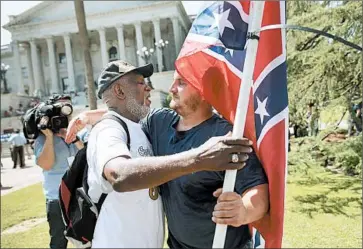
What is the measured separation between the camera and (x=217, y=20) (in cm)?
173

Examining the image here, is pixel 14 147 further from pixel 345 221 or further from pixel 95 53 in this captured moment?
pixel 95 53

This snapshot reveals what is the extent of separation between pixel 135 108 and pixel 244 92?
63 cm

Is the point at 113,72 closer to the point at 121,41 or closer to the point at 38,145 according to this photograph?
the point at 38,145

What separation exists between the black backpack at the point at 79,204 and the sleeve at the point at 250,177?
0.47 meters

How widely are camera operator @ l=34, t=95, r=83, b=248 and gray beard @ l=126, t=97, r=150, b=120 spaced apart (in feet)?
6.32

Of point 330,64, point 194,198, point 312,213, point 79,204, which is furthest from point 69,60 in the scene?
point 194,198

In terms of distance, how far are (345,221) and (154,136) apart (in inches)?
190

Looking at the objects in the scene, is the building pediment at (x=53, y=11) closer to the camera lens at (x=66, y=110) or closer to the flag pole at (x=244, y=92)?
the camera lens at (x=66, y=110)

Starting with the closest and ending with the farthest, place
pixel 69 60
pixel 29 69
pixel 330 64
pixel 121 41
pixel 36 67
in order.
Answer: pixel 330 64 < pixel 121 41 < pixel 69 60 < pixel 36 67 < pixel 29 69

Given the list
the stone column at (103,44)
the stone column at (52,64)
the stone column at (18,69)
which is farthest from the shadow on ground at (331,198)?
the stone column at (18,69)

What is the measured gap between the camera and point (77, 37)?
5088 cm

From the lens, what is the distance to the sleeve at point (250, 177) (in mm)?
1754

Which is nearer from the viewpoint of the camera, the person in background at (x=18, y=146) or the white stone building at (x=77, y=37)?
the person in background at (x=18, y=146)

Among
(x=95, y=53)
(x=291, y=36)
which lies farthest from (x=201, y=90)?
(x=95, y=53)
